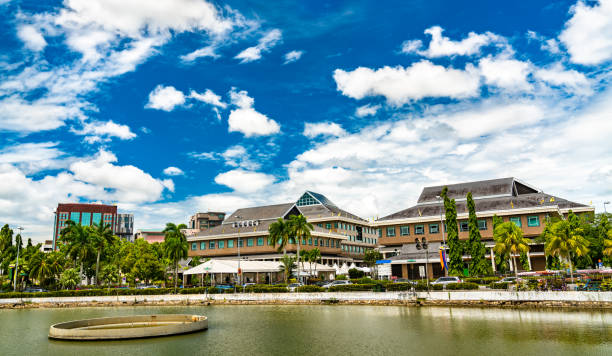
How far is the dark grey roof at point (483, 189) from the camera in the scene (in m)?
80.2

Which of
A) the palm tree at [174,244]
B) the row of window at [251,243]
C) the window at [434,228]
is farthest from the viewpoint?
the row of window at [251,243]

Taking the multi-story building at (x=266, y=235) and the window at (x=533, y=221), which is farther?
the multi-story building at (x=266, y=235)

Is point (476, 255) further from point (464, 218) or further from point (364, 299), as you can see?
point (364, 299)

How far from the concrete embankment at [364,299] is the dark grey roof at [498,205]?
39641 millimetres

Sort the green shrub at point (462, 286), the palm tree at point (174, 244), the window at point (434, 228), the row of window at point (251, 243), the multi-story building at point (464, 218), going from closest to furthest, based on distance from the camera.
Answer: the green shrub at point (462, 286) < the palm tree at point (174, 244) < the multi-story building at point (464, 218) < the window at point (434, 228) < the row of window at point (251, 243)

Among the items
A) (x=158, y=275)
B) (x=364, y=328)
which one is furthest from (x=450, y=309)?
(x=158, y=275)

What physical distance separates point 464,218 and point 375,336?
2243 inches

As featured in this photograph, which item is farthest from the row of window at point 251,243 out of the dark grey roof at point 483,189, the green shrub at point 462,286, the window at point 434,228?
the green shrub at point 462,286

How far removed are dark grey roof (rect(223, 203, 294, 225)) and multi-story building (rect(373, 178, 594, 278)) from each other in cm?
2062

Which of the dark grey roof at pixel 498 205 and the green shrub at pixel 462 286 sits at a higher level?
the dark grey roof at pixel 498 205

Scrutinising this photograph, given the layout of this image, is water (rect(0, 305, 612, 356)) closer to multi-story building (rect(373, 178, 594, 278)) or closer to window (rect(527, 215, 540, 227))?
multi-story building (rect(373, 178, 594, 278))

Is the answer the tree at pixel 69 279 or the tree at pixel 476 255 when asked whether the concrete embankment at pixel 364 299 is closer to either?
the tree at pixel 69 279

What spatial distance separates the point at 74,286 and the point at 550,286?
207 feet

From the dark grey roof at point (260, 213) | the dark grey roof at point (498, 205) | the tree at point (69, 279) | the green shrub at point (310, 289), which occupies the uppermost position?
the dark grey roof at point (260, 213)
